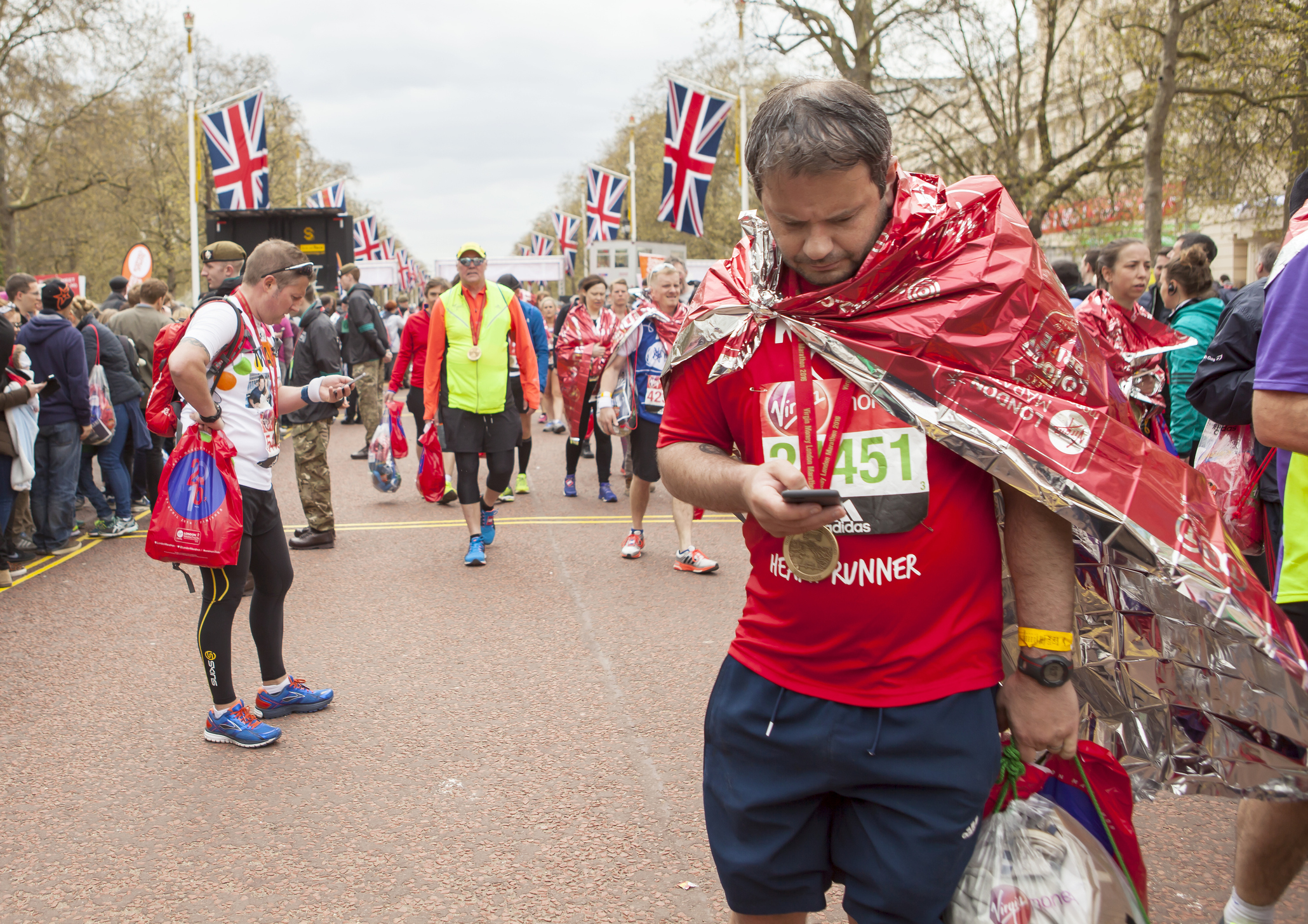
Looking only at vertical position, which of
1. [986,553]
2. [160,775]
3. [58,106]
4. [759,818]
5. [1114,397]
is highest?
[58,106]

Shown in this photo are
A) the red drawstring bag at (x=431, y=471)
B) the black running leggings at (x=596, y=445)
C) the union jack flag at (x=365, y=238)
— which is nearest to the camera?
the red drawstring bag at (x=431, y=471)

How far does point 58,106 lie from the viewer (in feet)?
97.3

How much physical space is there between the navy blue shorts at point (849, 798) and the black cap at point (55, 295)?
307 inches

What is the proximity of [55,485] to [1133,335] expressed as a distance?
25.2 ft

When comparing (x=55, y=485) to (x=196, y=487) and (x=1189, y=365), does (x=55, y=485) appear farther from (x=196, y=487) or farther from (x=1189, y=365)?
(x=1189, y=365)

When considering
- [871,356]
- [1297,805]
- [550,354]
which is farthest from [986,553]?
[550,354]

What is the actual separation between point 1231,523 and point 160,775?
4.08 meters

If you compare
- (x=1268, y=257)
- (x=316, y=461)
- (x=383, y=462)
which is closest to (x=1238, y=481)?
(x=1268, y=257)

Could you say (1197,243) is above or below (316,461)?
above

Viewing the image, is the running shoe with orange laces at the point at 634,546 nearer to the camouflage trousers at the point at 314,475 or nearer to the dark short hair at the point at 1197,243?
the camouflage trousers at the point at 314,475

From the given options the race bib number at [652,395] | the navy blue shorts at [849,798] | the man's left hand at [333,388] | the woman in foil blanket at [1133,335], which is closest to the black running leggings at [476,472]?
the race bib number at [652,395]

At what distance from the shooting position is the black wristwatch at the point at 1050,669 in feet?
5.95

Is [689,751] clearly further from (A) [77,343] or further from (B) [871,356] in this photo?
(A) [77,343]

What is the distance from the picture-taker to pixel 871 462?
1797 mm
